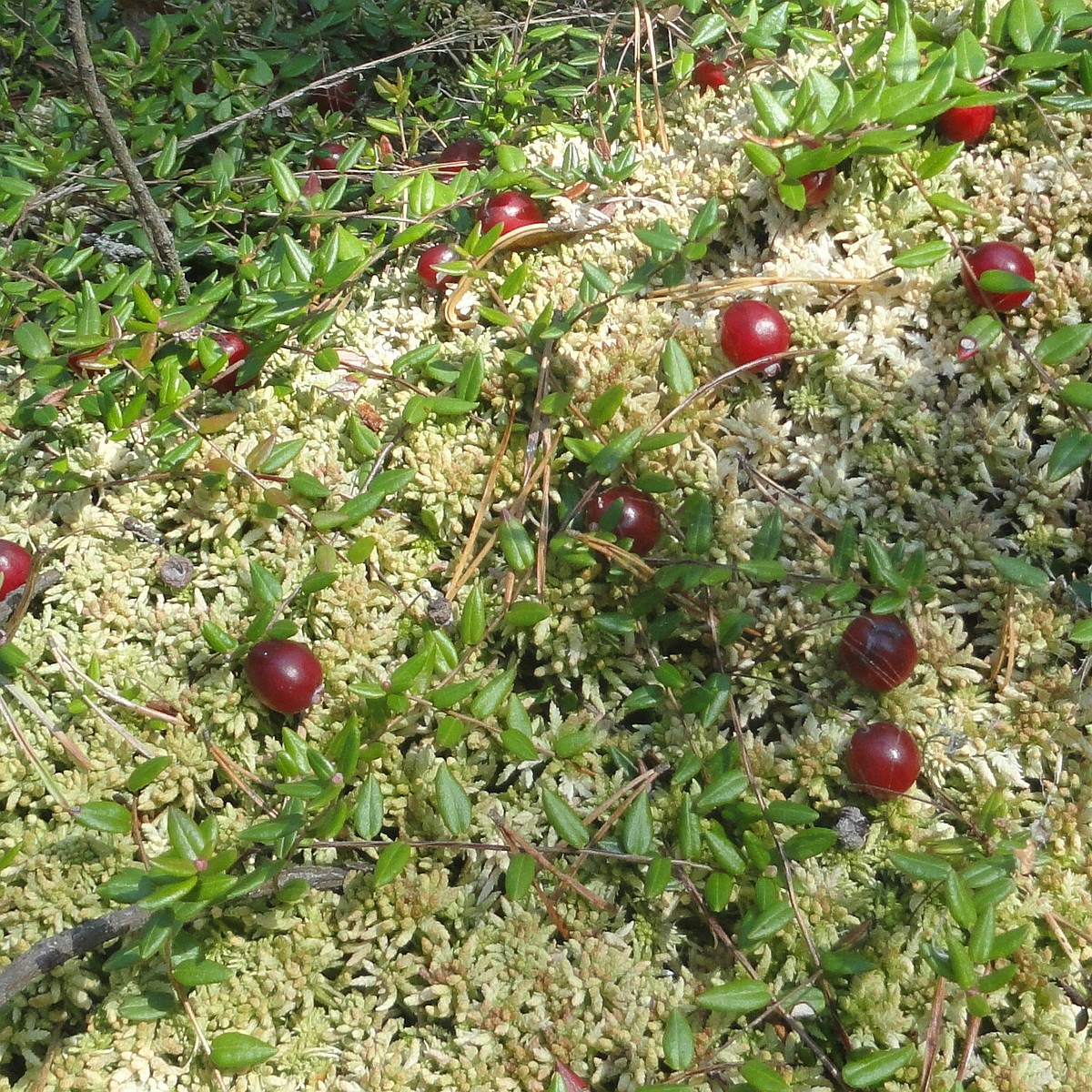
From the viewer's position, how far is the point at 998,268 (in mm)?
2717

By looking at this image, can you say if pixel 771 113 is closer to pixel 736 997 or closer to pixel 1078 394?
pixel 1078 394

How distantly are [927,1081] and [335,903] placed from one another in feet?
5.00

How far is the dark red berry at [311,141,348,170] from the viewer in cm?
416

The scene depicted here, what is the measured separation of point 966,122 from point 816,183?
0.57 m

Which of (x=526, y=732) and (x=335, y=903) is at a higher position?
(x=526, y=732)

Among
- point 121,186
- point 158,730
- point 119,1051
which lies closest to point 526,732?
point 158,730

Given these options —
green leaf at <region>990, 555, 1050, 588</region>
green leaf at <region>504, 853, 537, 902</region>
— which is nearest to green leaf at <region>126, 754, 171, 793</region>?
green leaf at <region>504, 853, 537, 902</region>

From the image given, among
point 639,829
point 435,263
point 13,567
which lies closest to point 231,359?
point 435,263

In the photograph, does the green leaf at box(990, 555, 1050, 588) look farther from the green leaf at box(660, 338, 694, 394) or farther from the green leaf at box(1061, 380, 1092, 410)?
the green leaf at box(660, 338, 694, 394)

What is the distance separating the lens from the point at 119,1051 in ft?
7.68

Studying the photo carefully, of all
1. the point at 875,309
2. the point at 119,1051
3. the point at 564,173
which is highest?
the point at 564,173

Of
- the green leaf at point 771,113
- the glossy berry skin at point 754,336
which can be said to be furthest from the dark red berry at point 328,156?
the glossy berry skin at point 754,336

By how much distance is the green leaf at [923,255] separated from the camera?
268cm

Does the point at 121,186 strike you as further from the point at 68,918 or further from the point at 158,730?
the point at 68,918
